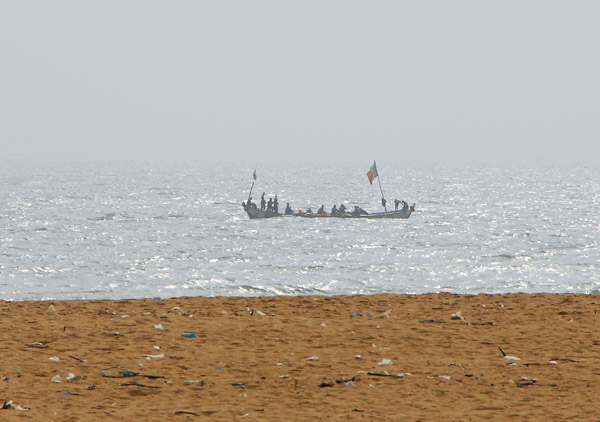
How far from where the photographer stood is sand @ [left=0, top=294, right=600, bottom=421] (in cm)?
814

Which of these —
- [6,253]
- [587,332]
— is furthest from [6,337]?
[6,253]

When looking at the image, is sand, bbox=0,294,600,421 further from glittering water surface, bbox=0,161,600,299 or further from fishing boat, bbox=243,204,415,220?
fishing boat, bbox=243,204,415,220

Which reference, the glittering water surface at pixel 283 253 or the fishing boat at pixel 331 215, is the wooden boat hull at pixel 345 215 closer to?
the fishing boat at pixel 331 215

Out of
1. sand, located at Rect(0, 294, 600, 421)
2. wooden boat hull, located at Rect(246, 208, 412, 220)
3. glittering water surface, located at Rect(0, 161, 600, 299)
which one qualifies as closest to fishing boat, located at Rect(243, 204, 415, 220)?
wooden boat hull, located at Rect(246, 208, 412, 220)

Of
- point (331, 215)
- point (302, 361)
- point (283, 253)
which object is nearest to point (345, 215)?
point (331, 215)

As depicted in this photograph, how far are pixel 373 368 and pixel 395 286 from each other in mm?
19383

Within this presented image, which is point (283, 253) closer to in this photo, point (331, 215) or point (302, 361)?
point (331, 215)

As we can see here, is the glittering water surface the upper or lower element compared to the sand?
lower

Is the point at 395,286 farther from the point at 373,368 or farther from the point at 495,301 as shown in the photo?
the point at 373,368

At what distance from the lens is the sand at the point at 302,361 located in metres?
8.14

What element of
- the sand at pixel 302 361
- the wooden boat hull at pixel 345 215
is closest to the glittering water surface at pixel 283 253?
the wooden boat hull at pixel 345 215

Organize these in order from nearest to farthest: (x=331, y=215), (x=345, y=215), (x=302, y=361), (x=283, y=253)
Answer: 1. (x=302, y=361)
2. (x=283, y=253)
3. (x=331, y=215)
4. (x=345, y=215)

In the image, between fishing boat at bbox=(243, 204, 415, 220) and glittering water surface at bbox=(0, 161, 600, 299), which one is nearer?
glittering water surface at bbox=(0, 161, 600, 299)

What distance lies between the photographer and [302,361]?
33.6 ft
